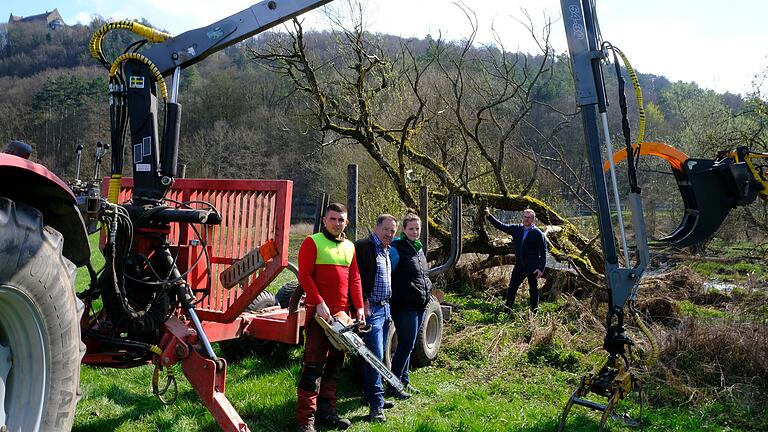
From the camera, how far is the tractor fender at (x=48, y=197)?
2883 millimetres

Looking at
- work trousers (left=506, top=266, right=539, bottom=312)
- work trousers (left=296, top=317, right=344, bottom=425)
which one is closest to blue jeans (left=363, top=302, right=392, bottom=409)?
work trousers (left=296, top=317, right=344, bottom=425)

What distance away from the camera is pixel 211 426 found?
16.6 ft

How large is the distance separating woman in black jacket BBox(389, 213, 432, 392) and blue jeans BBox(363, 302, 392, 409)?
224 mm

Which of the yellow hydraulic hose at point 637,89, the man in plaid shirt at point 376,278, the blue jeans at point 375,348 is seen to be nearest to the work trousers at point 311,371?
the blue jeans at point 375,348

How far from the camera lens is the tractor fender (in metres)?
2.88

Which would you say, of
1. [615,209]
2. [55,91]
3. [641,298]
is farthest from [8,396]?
[55,91]

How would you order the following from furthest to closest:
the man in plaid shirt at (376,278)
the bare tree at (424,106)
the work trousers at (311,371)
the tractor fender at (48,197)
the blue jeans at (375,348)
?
the bare tree at (424,106) → the man in plaid shirt at (376,278) → the blue jeans at (375,348) → the work trousers at (311,371) → the tractor fender at (48,197)

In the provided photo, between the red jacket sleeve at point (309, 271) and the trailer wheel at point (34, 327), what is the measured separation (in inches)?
86.3

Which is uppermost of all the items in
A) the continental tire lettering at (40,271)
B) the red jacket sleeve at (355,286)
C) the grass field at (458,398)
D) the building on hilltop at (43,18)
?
the building on hilltop at (43,18)

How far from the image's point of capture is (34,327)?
2.80m

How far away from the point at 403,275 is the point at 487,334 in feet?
8.89

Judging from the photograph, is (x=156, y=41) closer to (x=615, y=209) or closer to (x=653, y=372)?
(x=615, y=209)

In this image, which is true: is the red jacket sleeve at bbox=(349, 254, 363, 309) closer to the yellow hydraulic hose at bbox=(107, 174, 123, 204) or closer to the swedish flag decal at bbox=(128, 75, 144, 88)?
the yellow hydraulic hose at bbox=(107, 174, 123, 204)

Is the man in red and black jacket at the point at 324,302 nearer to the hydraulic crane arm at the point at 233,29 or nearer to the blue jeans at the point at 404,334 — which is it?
the blue jeans at the point at 404,334
